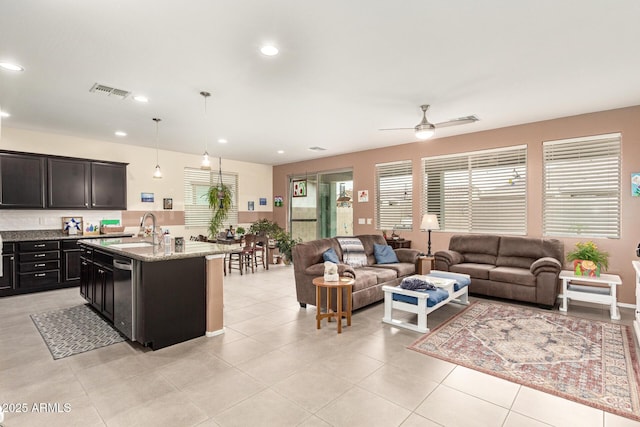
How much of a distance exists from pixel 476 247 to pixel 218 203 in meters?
5.96

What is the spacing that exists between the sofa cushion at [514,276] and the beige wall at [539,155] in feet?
3.18

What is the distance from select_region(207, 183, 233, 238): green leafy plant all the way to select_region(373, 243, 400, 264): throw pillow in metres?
4.23

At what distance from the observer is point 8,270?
5.14 m

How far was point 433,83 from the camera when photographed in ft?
12.1

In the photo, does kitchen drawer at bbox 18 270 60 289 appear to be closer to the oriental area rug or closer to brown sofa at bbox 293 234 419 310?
brown sofa at bbox 293 234 419 310

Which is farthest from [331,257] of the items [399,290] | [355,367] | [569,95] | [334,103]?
[569,95]

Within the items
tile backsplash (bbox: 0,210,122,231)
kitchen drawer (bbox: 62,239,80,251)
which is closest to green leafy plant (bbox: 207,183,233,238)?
tile backsplash (bbox: 0,210,122,231)

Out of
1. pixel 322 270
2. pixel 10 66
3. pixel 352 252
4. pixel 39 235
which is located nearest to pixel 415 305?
pixel 322 270

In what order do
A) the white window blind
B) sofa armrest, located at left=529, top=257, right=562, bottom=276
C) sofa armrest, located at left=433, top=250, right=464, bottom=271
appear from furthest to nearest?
the white window blind, sofa armrest, located at left=433, top=250, right=464, bottom=271, sofa armrest, located at left=529, top=257, right=562, bottom=276

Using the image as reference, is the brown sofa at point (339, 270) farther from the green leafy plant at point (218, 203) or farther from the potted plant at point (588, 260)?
the green leafy plant at point (218, 203)

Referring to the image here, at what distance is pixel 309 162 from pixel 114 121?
15.7ft

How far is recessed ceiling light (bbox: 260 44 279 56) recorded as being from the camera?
2.86 m

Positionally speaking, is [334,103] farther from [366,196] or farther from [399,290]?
[366,196]

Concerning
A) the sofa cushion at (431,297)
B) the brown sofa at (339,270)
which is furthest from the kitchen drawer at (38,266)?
the sofa cushion at (431,297)
